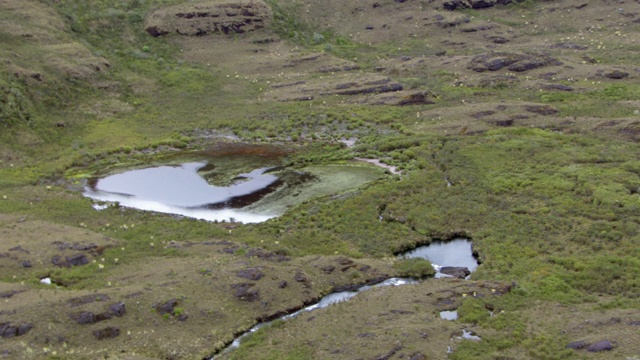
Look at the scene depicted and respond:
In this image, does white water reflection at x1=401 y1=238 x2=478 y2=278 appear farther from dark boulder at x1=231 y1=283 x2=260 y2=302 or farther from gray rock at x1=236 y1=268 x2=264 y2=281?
dark boulder at x1=231 y1=283 x2=260 y2=302

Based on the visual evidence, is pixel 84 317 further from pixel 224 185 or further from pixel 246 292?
pixel 224 185

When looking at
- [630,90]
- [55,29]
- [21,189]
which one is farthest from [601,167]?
[55,29]

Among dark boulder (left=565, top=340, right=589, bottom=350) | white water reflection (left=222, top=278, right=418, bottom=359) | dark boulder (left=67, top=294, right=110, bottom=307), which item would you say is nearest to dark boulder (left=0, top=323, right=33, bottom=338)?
dark boulder (left=67, top=294, right=110, bottom=307)

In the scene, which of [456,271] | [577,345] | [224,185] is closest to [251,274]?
[456,271]

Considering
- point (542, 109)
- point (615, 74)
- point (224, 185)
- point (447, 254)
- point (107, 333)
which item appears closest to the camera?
point (107, 333)

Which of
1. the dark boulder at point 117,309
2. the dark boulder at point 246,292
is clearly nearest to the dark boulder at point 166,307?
the dark boulder at point 117,309

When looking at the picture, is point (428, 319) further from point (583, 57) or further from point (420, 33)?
point (420, 33)
